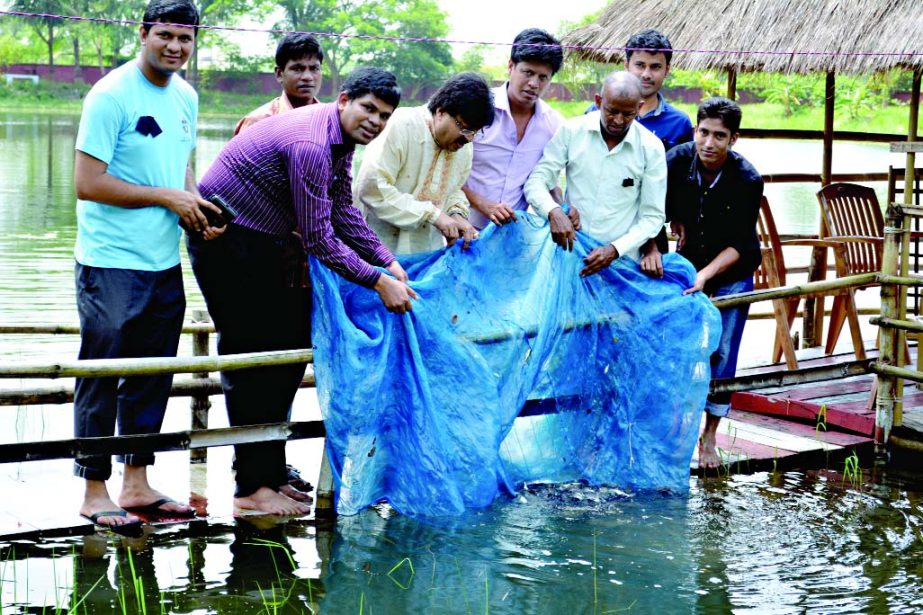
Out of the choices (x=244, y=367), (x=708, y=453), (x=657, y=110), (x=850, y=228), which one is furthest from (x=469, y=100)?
(x=850, y=228)

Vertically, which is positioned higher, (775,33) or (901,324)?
(775,33)

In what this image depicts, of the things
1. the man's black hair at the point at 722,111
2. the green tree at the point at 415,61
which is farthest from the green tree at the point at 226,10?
the man's black hair at the point at 722,111

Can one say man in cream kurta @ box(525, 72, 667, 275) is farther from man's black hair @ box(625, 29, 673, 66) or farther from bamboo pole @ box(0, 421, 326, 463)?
bamboo pole @ box(0, 421, 326, 463)

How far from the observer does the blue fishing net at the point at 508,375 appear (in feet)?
13.8

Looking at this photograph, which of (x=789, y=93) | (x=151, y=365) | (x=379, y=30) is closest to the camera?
(x=151, y=365)

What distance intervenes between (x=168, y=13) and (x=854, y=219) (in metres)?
5.05

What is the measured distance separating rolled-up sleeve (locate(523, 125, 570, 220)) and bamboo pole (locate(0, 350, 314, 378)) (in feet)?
4.12

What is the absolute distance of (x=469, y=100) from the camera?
426 centimetres

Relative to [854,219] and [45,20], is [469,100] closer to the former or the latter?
[854,219]

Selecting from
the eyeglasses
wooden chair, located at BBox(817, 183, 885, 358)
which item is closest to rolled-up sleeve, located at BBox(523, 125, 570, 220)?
the eyeglasses

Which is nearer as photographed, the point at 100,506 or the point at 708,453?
the point at 100,506

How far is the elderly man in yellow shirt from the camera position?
4309 mm

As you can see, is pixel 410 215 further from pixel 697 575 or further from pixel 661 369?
pixel 697 575

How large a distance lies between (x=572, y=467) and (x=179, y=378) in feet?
5.82
